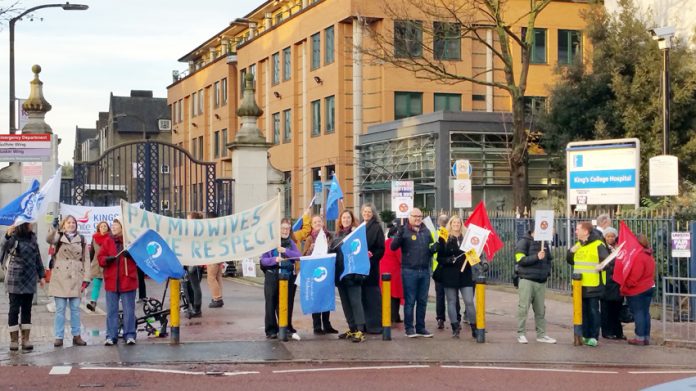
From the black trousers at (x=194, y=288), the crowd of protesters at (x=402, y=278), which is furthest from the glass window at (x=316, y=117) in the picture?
the crowd of protesters at (x=402, y=278)

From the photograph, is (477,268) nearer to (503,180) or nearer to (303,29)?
(503,180)

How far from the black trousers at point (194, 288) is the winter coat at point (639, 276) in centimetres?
718

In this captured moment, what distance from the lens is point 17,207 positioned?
1491 cm

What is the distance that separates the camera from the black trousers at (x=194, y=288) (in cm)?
1777

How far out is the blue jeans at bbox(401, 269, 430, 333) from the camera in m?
15.0

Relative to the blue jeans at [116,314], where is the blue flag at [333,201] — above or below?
above

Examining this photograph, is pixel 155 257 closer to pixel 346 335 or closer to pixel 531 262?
pixel 346 335

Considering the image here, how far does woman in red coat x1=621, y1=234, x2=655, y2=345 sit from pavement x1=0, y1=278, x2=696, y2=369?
0.27 meters

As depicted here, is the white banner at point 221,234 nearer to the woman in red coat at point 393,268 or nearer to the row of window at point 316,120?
the woman in red coat at point 393,268

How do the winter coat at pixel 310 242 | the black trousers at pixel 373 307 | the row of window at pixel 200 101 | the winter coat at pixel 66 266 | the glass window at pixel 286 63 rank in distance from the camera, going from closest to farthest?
1. the winter coat at pixel 66 266
2. the black trousers at pixel 373 307
3. the winter coat at pixel 310 242
4. the glass window at pixel 286 63
5. the row of window at pixel 200 101

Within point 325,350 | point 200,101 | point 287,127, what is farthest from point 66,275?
point 200,101

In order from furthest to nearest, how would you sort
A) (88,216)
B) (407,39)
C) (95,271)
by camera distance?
(407,39) < (88,216) < (95,271)

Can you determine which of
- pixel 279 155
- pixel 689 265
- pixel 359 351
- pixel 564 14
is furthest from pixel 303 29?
pixel 359 351

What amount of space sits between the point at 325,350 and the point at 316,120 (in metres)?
38.1
